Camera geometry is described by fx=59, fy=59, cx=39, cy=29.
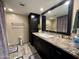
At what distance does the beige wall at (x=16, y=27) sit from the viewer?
3702 millimetres

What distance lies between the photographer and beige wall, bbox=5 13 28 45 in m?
3.70

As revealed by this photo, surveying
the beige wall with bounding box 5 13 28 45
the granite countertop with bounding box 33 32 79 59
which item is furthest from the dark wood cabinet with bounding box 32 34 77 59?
the beige wall with bounding box 5 13 28 45

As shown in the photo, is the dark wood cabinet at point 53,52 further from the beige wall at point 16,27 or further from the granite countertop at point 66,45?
the beige wall at point 16,27

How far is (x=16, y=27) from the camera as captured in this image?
13.0 feet

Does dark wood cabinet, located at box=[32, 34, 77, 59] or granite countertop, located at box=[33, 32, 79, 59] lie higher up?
granite countertop, located at box=[33, 32, 79, 59]

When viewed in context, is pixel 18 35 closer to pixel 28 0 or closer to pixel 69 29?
pixel 28 0

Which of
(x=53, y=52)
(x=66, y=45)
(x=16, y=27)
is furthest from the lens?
(x=16, y=27)

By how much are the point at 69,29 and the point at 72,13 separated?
46 cm

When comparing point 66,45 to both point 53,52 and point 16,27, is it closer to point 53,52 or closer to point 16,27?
point 53,52

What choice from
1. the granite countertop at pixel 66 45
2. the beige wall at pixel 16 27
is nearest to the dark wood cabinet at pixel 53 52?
the granite countertop at pixel 66 45

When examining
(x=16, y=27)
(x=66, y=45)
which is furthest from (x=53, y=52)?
(x=16, y=27)

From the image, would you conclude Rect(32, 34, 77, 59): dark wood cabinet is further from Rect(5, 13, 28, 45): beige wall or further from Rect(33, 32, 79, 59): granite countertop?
Rect(5, 13, 28, 45): beige wall

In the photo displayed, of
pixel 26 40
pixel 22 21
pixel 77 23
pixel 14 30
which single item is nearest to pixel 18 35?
pixel 14 30

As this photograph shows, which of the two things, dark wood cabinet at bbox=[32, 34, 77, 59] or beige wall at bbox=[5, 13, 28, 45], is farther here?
beige wall at bbox=[5, 13, 28, 45]
